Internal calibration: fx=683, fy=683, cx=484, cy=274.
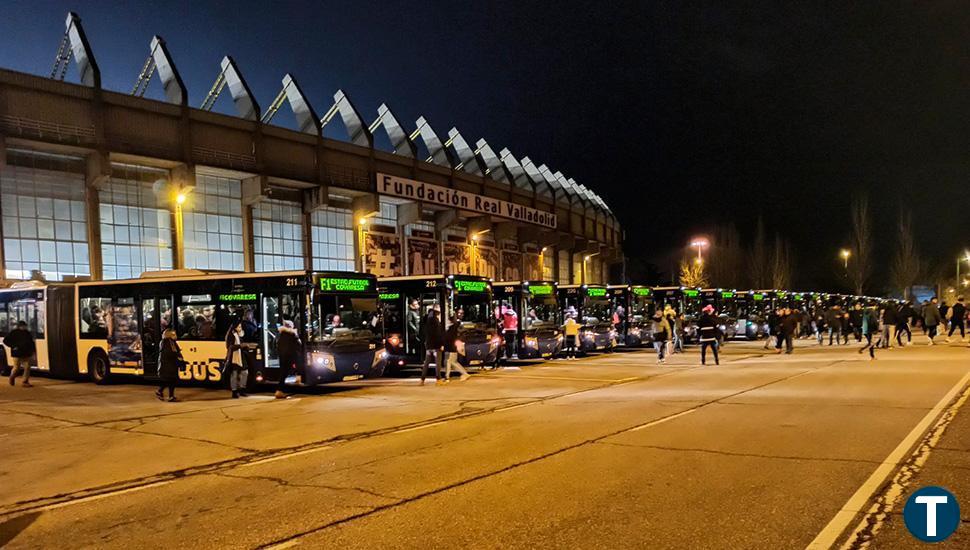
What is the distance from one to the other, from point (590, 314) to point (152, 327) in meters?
17.0

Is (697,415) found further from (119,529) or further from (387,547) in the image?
(119,529)

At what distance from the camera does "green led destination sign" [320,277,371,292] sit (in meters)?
→ 16.2

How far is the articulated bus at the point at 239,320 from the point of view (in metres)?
16.0

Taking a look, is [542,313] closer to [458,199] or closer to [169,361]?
[169,361]

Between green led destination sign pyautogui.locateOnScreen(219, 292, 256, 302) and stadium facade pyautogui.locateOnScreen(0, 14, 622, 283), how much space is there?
15658mm

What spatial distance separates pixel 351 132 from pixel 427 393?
29.8 metres

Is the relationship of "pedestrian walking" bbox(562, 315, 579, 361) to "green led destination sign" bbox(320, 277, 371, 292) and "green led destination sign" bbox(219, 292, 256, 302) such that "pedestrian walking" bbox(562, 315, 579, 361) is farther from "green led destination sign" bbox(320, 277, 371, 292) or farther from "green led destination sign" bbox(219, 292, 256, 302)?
"green led destination sign" bbox(219, 292, 256, 302)

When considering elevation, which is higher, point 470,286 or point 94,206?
point 94,206

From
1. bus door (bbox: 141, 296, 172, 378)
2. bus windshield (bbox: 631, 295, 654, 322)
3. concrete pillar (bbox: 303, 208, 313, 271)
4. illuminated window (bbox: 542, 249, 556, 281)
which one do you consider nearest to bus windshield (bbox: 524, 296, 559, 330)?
bus windshield (bbox: 631, 295, 654, 322)

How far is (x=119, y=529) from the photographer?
5.99m

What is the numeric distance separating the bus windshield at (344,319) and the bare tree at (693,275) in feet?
161

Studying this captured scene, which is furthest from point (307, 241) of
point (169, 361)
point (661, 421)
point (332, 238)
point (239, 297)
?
point (661, 421)

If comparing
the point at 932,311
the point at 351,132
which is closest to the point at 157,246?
the point at 351,132

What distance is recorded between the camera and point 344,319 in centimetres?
1664
